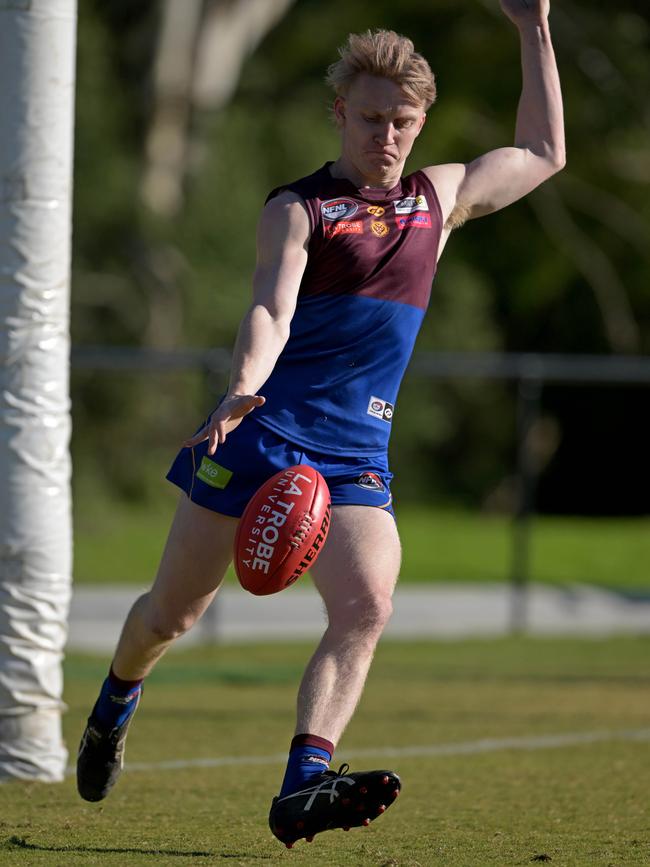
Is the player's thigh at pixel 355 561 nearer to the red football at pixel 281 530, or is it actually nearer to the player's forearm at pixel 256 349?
the red football at pixel 281 530

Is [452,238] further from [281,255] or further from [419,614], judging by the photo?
[281,255]

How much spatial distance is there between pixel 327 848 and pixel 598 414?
29.5 m

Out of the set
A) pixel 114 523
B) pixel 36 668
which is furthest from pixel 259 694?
pixel 114 523

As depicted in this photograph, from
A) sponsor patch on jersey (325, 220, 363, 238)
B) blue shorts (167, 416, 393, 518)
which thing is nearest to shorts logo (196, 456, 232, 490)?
blue shorts (167, 416, 393, 518)

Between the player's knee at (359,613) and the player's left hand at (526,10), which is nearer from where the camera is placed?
the player's knee at (359,613)

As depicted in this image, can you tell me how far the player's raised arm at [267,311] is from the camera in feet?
15.1

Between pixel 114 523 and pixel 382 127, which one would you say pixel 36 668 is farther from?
pixel 114 523

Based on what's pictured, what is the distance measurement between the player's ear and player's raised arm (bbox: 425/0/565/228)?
1.26 ft

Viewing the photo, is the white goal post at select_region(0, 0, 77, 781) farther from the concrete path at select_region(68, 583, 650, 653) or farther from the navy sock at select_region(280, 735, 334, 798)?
the concrete path at select_region(68, 583, 650, 653)

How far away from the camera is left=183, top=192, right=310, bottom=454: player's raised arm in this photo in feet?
15.1

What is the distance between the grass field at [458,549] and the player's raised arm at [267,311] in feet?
52.2

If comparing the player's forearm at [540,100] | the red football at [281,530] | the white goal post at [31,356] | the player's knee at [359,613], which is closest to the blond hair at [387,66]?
the player's forearm at [540,100]

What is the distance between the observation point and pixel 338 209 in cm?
496

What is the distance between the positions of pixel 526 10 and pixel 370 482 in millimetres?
1844
